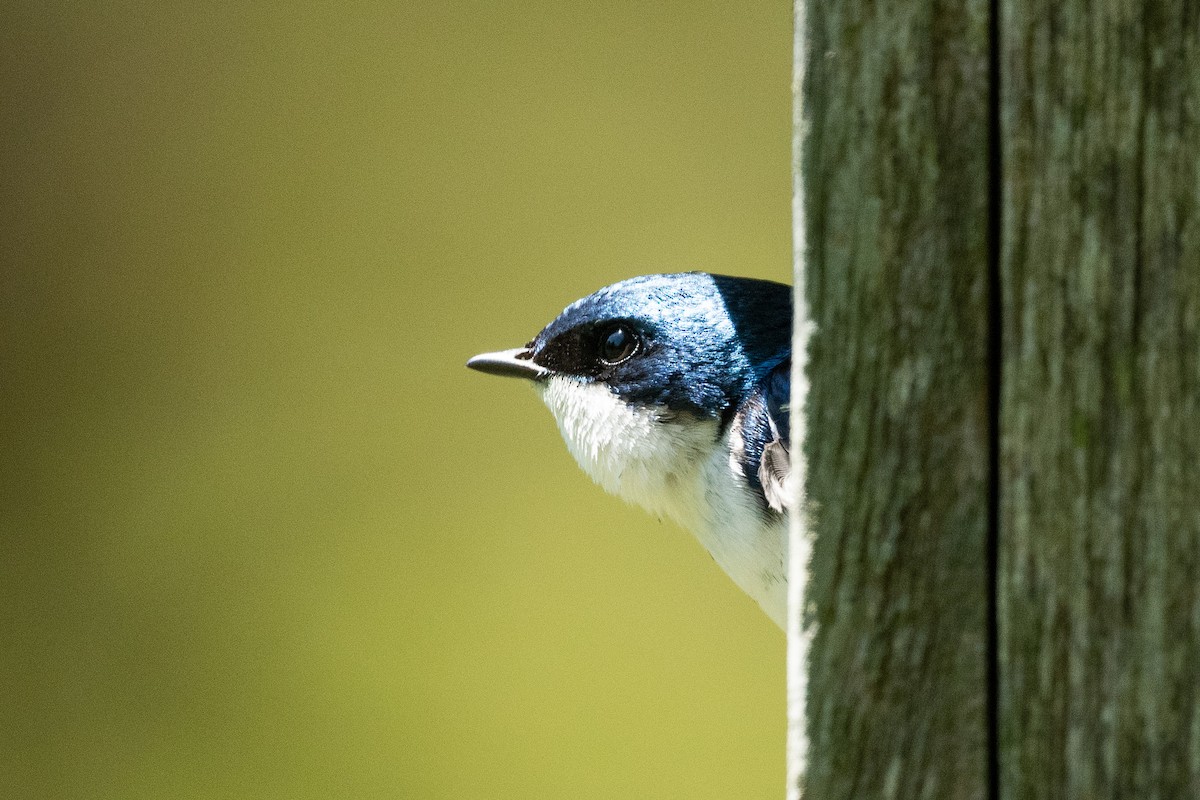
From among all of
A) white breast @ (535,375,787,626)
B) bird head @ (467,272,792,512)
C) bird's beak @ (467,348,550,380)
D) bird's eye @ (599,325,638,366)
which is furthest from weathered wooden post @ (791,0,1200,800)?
bird's beak @ (467,348,550,380)

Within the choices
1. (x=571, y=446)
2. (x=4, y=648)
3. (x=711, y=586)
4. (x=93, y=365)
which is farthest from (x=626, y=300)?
(x=4, y=648)

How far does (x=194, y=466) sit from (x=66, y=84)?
84 cm

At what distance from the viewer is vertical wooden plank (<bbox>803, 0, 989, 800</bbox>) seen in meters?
0.71

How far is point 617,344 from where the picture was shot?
1808 millimetres

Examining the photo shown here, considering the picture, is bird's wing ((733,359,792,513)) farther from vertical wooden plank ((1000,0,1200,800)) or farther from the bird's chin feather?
vertical wooden plank ((1000,0,1200,800))

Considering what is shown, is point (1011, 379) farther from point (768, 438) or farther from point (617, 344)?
point (617, 344)

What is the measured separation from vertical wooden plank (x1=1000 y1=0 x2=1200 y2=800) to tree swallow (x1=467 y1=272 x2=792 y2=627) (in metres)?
0.73

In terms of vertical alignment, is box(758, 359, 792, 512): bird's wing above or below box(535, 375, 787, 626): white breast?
above

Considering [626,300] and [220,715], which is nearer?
[626,300]

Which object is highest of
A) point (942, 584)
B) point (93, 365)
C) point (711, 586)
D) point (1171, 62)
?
point (1171, 62)

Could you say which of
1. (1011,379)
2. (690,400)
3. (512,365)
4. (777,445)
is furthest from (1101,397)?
(512,365)

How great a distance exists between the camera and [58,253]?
115 inches

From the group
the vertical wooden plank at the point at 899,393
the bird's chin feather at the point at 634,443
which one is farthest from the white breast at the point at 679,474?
the vertical wooden plank at the point at 899,393

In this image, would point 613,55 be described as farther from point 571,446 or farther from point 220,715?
point 220,715
